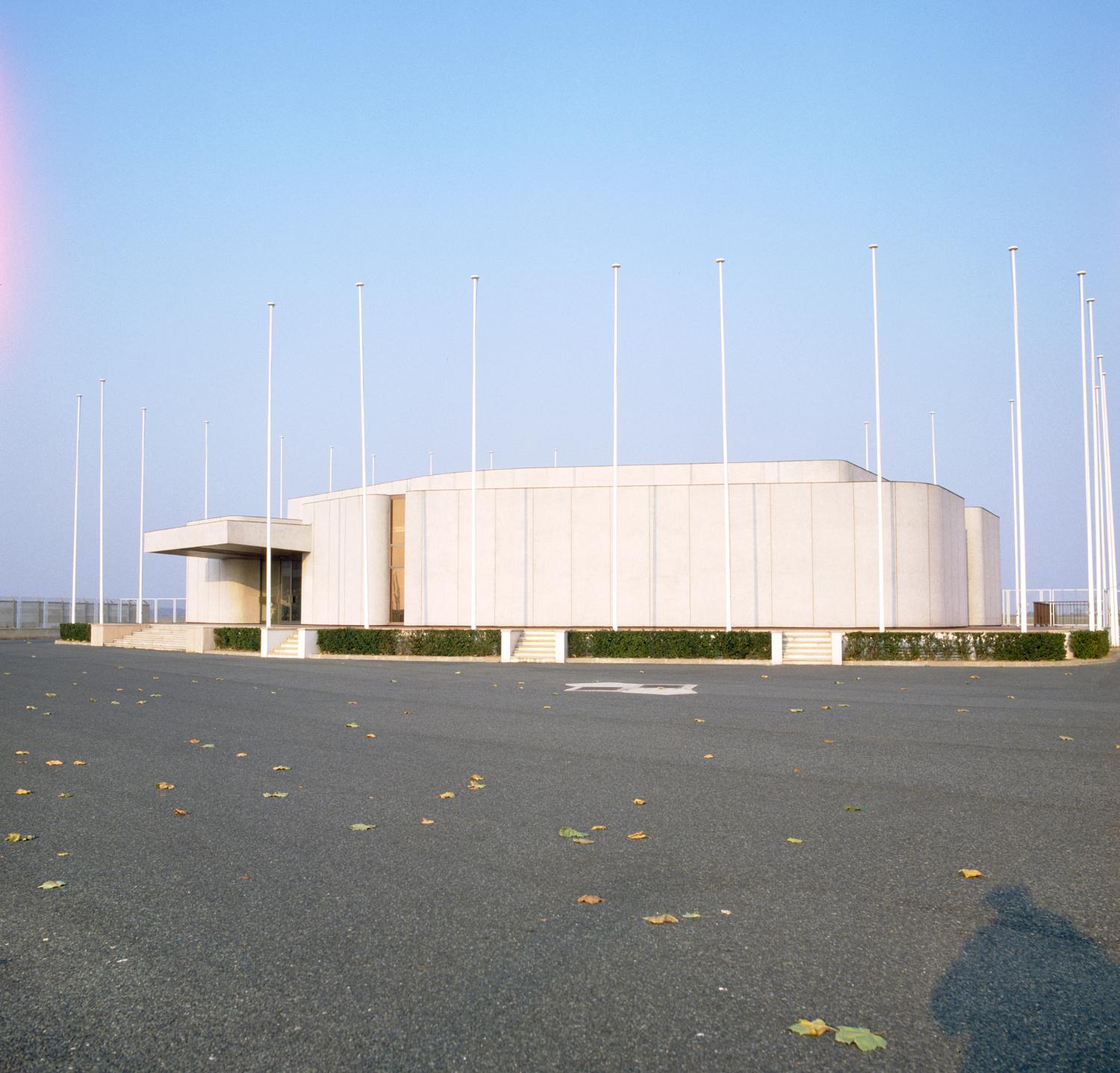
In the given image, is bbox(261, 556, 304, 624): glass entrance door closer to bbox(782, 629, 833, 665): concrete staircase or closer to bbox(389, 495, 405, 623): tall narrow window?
bbox(389, 495, 405, 623): tall narrow window

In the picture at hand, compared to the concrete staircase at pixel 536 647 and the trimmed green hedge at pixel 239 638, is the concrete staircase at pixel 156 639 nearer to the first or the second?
the trimmed green hedge at pixel 239 638

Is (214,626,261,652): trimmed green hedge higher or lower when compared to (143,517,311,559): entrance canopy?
lower

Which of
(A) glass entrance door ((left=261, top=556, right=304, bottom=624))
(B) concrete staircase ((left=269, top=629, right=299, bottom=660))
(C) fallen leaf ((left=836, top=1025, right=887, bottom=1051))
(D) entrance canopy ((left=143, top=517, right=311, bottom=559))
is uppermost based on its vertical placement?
(D) entrance canopy ((left=143, top=517, right=311, bottom=559))

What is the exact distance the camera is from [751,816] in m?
7.98

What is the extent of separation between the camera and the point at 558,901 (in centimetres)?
568

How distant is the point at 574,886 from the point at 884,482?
115 feet

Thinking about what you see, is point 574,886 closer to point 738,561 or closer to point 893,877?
point 893,877

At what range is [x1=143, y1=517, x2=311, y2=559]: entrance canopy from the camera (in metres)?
43.7

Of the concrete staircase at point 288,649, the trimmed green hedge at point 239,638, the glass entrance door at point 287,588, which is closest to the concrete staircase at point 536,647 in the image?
the concrete staircase at point 288,649

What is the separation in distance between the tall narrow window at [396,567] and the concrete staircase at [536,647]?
1097cm

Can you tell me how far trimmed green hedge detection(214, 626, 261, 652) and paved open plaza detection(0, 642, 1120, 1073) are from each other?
2637 cm

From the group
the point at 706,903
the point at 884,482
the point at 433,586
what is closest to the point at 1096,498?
the point at 884,482

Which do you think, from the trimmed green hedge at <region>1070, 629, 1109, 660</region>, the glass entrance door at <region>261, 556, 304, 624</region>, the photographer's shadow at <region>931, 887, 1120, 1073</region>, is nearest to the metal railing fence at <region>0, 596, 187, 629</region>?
the glass entrance door at <region>261, 556, 304, 624</region>

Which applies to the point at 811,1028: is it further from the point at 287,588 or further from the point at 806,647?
the point at 287,588
